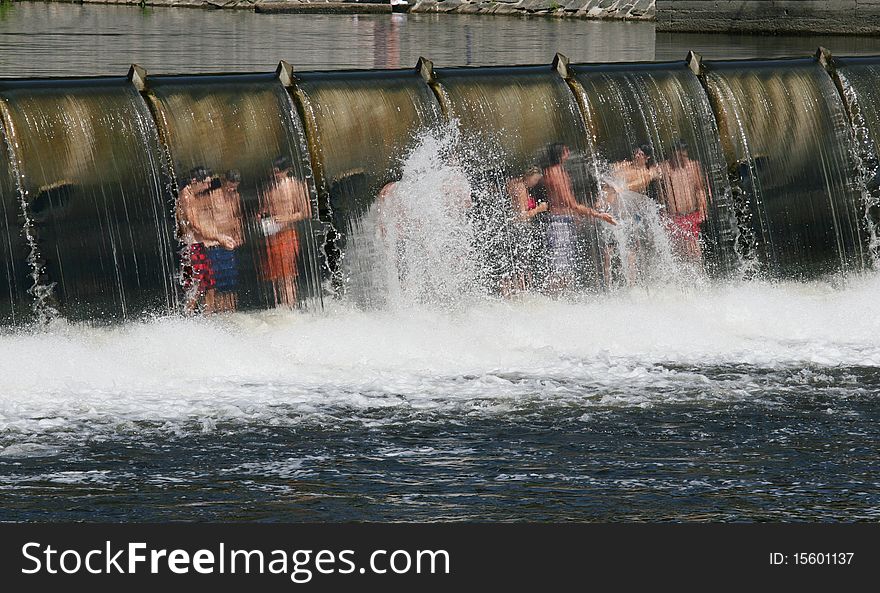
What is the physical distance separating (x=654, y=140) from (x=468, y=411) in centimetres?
666

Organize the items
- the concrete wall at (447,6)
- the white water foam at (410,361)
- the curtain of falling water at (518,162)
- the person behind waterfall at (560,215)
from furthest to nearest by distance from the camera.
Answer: the concrete wall at (447,6) < the person behind waterfall at (560,215) < the curtain of falling water at (518,162) < the white water foam at (410,361)

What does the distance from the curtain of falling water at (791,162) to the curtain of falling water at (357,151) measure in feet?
14.8

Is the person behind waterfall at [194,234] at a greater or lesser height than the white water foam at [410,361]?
greater

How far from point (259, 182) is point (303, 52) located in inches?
1189

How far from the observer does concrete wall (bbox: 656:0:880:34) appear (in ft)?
164

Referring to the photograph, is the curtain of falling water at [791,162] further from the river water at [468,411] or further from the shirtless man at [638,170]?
the shirtless man at [638,170]

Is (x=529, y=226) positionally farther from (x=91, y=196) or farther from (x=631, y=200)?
(x=91, y=196)

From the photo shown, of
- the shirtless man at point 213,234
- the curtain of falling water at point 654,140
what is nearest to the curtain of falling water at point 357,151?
the shirtless man at point 213,234

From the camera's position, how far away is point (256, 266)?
724 inches

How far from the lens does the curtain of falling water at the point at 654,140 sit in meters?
20.2

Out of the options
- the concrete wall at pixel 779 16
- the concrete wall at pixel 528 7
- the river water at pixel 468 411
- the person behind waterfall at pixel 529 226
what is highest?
the concrete wall at pixel 528 7

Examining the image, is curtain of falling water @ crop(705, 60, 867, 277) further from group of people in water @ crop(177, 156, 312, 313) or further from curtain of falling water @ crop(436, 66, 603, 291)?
group of people in water @ crop(177, 156, 312, 313)

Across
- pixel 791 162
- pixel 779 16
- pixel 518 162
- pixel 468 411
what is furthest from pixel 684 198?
pixel 779 16

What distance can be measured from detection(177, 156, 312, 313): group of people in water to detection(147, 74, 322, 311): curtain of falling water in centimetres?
1
